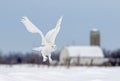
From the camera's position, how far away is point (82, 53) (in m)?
50.4

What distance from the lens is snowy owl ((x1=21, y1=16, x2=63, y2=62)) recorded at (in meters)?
4.71

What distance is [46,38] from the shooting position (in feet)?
16.0

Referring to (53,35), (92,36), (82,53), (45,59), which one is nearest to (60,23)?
(53,35)

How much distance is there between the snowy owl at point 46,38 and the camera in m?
4.71

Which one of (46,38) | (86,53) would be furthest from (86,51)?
(46,38)

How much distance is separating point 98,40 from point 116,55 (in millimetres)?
3350

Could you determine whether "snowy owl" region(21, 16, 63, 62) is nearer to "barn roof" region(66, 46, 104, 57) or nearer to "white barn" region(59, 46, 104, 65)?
"white barn" region(59, 46, 104, 65)

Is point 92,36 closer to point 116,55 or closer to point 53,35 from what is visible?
point 116,55
